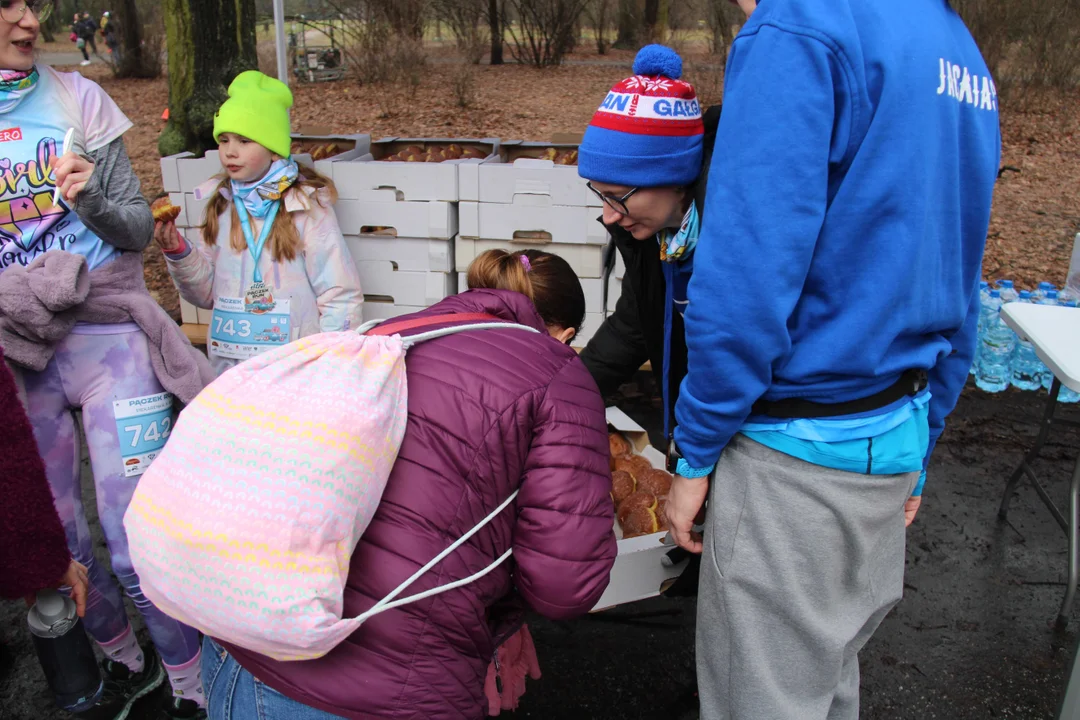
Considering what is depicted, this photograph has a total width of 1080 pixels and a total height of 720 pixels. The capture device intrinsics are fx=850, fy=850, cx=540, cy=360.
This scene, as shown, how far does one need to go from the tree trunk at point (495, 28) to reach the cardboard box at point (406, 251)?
852cm

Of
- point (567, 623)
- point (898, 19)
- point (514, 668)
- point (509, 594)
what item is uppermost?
point (898, 19)

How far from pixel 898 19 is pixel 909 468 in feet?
2.52

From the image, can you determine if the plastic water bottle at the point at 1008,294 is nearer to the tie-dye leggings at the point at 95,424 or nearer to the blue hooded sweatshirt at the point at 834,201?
the blue hooded sweatshirt at the point at 834,201

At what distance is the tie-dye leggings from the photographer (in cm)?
226

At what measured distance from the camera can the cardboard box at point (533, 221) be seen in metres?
3.92

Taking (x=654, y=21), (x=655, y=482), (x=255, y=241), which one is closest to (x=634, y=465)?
(x=655, y=482)

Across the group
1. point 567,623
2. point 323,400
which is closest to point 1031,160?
point 567,623

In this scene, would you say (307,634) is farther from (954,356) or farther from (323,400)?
(954,356)

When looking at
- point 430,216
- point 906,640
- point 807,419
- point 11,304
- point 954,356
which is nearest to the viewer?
point 807,419

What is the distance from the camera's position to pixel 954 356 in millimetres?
1723

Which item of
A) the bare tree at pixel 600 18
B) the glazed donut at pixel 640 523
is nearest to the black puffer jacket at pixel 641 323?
the glazed donut at pixel 640 523

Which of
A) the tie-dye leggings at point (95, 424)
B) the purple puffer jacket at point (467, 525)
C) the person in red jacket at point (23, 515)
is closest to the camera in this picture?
the purple puffer jacket at point (467, 525)

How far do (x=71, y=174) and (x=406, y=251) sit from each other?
6.58 feet

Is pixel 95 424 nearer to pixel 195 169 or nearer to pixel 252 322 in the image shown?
pixel 252 322
